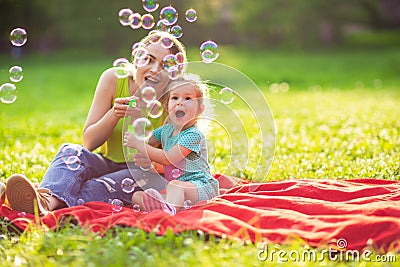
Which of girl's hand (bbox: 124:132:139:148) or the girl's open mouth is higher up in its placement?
the girl's open mouth

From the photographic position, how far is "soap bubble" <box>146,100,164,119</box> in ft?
11.0

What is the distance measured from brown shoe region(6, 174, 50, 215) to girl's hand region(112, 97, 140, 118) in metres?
0.62

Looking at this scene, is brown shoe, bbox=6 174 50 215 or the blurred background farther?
the blurred background

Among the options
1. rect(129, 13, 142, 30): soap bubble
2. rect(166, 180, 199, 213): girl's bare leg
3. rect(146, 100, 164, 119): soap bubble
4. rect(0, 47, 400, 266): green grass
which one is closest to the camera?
rect(0, 47, 400, 266): green grass

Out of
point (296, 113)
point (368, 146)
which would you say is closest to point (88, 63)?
point (296, 113)

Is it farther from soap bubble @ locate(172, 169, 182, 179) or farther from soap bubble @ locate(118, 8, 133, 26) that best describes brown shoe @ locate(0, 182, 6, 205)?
soap bubble @ locate(118, 8, 133, 26)

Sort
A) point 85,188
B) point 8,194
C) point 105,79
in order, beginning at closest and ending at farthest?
point 8,194, point 85,188, point 105,79

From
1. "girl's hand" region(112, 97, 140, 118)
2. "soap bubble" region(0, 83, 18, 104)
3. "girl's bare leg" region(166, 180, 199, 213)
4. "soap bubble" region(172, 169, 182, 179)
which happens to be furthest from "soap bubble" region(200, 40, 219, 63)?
"soap bubble" region(0, 83, 18, 104)

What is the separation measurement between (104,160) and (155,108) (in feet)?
1.79

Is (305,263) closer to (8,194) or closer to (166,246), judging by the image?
(166,246)

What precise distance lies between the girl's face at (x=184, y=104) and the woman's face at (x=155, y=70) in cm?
11

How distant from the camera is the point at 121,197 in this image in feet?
11.6

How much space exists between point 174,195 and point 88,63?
47.6 feet

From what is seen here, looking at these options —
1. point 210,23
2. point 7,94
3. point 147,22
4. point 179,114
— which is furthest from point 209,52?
point 210,23
